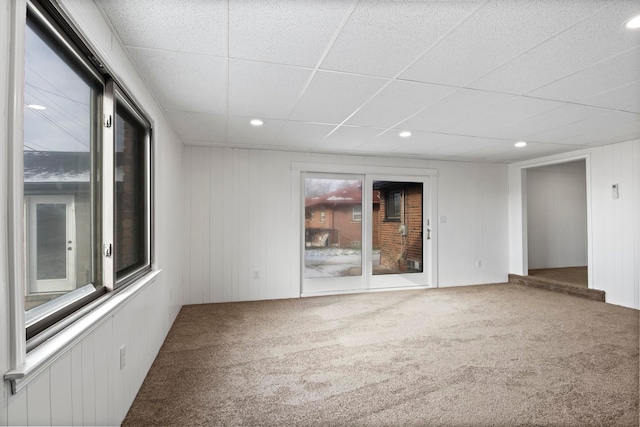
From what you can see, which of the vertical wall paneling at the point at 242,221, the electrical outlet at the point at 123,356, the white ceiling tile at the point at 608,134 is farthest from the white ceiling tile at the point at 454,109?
the electrical outlet at the point at 123,356

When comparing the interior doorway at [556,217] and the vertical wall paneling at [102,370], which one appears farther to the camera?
the interior doorway at [556,217]

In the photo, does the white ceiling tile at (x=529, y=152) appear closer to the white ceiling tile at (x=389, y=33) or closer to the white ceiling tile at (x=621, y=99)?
the white ceiling tile at (x=621, y=99)

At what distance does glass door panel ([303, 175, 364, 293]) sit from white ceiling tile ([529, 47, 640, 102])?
9.89ft

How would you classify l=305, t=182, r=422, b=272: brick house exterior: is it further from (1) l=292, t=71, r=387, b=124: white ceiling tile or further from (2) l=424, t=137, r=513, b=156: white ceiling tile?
(1) l=292, t=71, r=387, b=124: white ceiling tile

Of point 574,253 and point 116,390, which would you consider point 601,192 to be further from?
point 116,390

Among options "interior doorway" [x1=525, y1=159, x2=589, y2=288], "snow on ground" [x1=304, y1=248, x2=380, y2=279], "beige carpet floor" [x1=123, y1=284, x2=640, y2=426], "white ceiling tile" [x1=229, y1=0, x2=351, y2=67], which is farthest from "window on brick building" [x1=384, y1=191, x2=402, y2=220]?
"white ceiling tile" [x1=229, y1=0, x2=351, y2=67]

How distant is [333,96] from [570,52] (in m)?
1.64

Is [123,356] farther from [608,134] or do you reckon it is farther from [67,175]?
[608,134]

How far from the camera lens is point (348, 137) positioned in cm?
421

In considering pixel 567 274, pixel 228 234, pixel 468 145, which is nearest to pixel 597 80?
pixel 468 145

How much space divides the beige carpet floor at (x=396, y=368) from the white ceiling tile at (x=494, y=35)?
2.26m

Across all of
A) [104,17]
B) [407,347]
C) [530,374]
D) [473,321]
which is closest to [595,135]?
[473,321]

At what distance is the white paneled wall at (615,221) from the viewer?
14.3 feet

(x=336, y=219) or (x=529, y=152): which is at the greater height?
(x=529, y=152)
